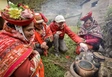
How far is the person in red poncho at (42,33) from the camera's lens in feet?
14.0

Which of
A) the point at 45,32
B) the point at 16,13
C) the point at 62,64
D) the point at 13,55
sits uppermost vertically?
the point at 16,13

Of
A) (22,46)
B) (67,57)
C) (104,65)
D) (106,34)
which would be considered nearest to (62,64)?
(67,57)

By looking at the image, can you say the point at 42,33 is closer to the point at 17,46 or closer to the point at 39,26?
the point at 39,26

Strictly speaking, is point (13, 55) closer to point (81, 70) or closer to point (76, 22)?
point (81, 70)

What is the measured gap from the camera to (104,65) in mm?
3363

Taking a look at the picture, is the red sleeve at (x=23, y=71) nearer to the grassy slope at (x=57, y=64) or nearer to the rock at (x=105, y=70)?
the rock at (x=105, y=70)

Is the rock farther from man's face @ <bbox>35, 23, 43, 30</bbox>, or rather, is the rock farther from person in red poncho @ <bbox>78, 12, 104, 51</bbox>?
man's face @ <bbox>35, 23, 43, 30</bbox>

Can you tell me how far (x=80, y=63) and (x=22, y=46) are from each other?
207cm

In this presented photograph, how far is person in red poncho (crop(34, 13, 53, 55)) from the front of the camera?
4270 mm

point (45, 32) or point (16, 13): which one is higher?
point (16, 13)

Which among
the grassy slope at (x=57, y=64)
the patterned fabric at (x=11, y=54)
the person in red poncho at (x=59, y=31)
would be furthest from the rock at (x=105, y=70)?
the patterned fabric at (x=11, y=54)

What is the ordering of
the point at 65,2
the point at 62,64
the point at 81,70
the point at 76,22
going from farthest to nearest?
the point at 65,2 → the point at 76,22 → the point at 62,64 → the point at 81,70

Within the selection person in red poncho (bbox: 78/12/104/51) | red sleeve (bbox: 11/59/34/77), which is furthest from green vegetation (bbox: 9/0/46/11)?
red sleeve (bbox: 11/59/34/77)

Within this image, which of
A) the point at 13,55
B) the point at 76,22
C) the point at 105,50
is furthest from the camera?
the point at 76,22
